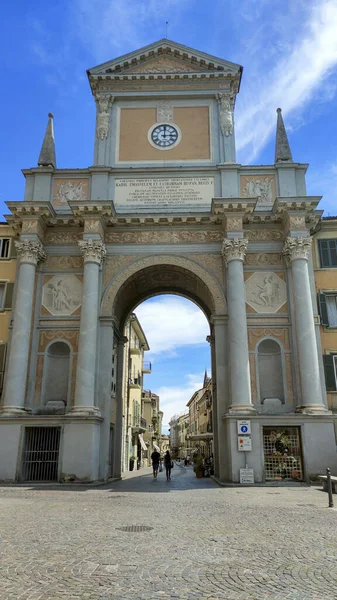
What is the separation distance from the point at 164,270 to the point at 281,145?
9370 mm

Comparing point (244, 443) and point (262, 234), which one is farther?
point (262, 234)

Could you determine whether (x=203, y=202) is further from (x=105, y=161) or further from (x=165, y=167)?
(x=105, y=161)

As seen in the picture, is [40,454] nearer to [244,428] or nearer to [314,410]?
[244,428]

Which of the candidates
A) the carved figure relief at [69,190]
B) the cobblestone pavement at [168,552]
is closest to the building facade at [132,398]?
the carved figure relief at [69,190]

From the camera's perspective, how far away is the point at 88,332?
22734 mm

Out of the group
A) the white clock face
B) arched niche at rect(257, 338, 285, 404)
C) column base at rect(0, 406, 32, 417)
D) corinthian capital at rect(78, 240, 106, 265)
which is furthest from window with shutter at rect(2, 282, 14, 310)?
arched niche at rect(257, 338, 285, 404)

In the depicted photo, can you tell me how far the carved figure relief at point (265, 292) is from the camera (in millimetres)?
24234

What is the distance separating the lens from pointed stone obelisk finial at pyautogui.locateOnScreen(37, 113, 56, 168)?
26.8 meters

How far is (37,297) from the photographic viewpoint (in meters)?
24.7

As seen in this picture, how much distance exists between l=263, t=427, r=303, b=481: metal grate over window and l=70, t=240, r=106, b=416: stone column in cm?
764

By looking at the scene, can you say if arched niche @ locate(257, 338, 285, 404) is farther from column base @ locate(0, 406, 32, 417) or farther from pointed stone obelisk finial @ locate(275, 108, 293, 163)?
column base @ locate(0, 406, 32, 417)

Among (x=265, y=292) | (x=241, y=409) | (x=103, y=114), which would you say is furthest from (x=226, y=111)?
(x=241, y=409)

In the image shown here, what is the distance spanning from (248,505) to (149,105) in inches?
896

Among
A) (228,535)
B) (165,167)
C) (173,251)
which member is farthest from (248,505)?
(165,167)
